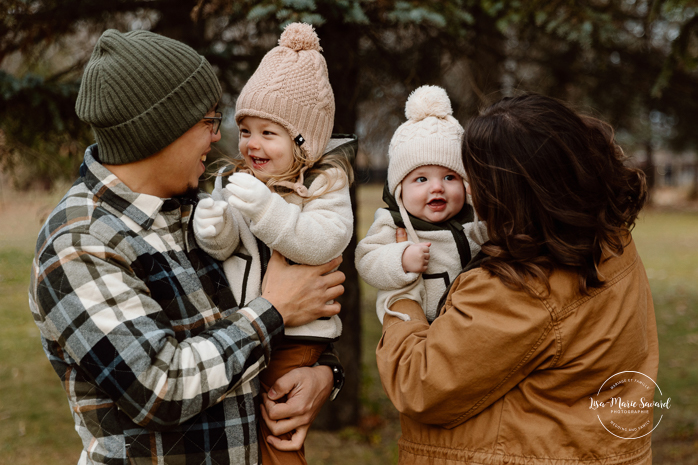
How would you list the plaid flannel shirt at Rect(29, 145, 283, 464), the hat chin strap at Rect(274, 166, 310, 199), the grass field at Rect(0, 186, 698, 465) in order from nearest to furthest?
the plaid flannel shirt at Rect(29, 145, 283, 464) → the hat chin strap at Rect(274, 166, 310, 199) → the grass field at Rect(0, 186, 698, 465)

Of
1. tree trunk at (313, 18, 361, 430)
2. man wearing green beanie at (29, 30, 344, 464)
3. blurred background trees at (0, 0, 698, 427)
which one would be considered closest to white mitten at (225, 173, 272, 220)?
man wearing green beanie at (29, 30, 344, 464)

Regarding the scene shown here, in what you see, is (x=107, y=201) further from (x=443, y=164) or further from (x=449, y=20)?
(x=449, y=20)

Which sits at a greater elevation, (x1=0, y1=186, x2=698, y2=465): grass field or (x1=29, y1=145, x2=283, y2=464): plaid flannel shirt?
(x1=29, y1=145, x2=283, y2=464): plaid flannel shirt

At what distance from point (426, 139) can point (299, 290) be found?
75 cm

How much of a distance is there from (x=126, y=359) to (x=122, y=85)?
0.79m

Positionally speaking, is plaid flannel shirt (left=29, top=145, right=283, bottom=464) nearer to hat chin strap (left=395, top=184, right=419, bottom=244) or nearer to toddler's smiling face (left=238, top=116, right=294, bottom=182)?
toddler's smiling face (left=238, top=116, right=294, bottom=182)

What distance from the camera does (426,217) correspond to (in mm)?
2258

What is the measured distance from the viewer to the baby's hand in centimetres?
209

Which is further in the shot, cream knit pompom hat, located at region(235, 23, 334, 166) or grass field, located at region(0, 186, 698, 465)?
grass field, located at region(0, 186, 698, 465)

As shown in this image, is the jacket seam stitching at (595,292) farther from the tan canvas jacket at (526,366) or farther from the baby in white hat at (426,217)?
the baby in white hat at (426,217)

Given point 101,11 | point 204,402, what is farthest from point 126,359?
point 101,11

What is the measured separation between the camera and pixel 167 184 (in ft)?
6.24

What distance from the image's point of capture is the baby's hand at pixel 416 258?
6.86 ft
